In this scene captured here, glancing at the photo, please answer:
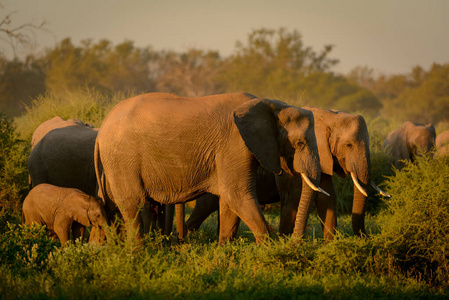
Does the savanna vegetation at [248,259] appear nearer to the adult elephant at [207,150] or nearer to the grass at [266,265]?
the grass at [266,265]

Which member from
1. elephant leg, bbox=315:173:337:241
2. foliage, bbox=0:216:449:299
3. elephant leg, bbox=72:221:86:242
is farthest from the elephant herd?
elephant leg, bbox=72:221:86:242

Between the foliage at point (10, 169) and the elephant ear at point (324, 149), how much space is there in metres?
5.29

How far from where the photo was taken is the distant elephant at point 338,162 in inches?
272

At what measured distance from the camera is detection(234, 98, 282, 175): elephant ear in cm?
590

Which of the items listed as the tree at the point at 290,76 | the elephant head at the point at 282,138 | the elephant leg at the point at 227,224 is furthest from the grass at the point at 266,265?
the tree at the point at 290,76

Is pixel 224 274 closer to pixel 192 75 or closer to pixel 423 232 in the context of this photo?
pixel 423 232

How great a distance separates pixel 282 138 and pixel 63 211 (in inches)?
113

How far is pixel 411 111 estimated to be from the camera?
158ft

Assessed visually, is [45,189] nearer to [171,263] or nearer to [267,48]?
[171,263]

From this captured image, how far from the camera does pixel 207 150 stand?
20.0 ft

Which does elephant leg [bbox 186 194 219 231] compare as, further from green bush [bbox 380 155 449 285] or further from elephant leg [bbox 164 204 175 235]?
green bush [bbox 380 155 449 285]

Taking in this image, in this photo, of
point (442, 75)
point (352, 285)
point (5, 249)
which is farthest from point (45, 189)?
point (442, 75)

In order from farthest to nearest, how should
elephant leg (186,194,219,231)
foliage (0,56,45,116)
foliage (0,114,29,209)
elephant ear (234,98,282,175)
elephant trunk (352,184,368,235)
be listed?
foliage (0,56,45,116) < foliage (0,114,29,209) < elephant leg (186,194,219,231) < elephant trunk (352,184,368,235) < elephant ear (234,98,282,175)

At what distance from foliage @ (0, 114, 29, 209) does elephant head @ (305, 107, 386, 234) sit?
535 centimetres
